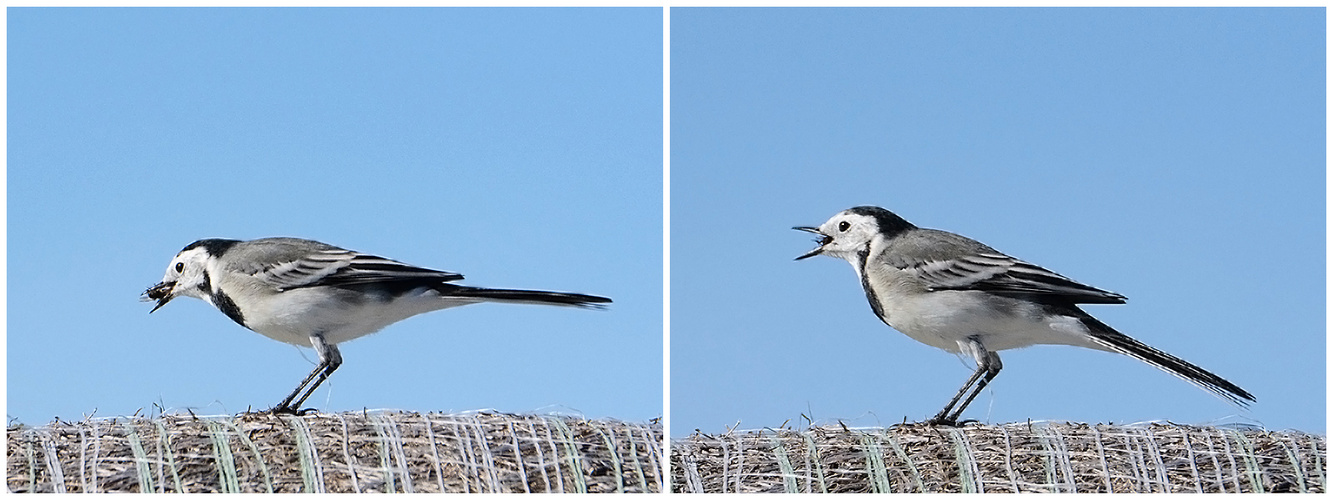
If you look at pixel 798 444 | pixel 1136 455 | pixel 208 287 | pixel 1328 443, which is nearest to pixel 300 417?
pixel 208 287

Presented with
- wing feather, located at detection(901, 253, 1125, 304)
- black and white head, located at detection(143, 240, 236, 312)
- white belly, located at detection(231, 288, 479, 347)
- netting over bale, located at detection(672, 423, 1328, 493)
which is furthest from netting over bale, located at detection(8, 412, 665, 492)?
wing feather, located at detection(901, 253, 1125, 304)

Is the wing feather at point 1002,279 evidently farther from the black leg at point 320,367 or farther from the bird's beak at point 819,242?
the black leg at point 320,367

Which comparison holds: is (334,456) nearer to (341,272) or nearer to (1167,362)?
(341,272)

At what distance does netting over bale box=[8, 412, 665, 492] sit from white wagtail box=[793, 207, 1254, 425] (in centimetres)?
177

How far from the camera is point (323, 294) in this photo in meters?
8.12

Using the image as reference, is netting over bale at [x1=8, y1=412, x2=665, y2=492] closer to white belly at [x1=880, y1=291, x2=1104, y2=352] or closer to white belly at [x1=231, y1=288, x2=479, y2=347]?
white belly at [x1=231, y1=288, x2=479, y2=347]

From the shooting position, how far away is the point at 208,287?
28.6 ft

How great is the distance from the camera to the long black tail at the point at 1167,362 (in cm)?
720

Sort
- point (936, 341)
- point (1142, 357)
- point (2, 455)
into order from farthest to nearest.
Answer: point (936, 341) → point (1142, 357) → point (2, 455)

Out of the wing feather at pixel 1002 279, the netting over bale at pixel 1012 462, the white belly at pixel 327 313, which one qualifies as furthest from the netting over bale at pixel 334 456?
the wing feather at pixel 1002 279

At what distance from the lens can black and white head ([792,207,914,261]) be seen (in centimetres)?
857

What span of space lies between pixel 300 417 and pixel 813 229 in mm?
3429

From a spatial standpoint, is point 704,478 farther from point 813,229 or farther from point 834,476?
point 813,229

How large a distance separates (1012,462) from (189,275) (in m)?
5.12
